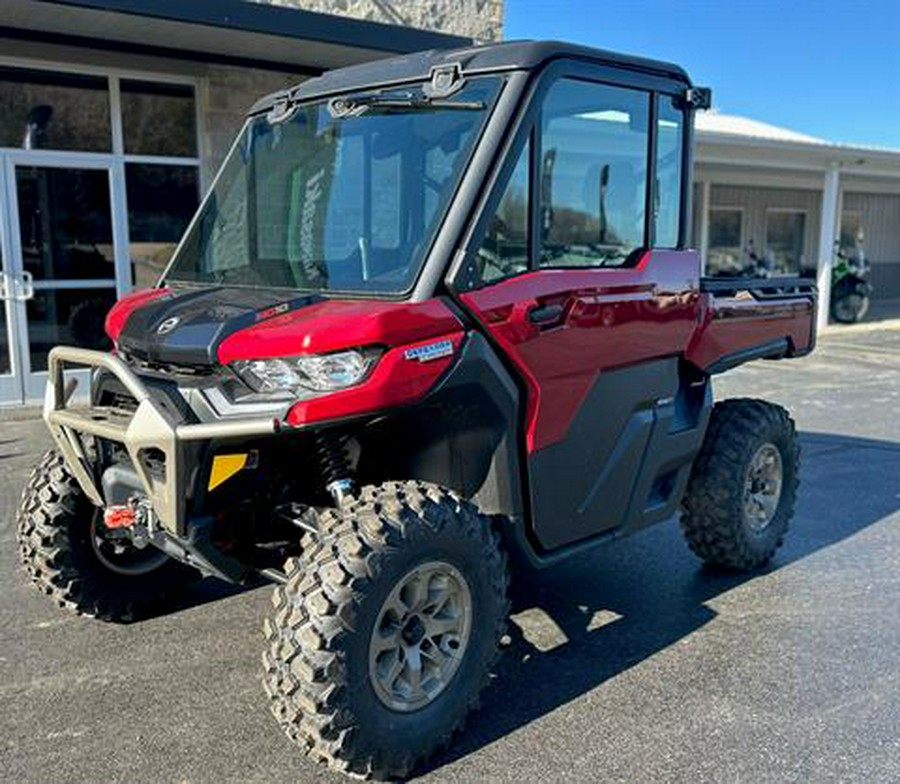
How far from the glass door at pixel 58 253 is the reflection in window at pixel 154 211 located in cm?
26

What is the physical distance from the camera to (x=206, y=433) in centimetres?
276

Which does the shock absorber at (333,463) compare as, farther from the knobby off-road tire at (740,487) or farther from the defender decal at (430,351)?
the knobby off-road tire at (740,487)

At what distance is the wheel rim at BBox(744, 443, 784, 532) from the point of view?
4.82 m

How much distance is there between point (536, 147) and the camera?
3.26m

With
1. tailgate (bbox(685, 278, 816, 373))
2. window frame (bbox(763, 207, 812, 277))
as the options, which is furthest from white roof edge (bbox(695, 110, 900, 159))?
tailgate (bbox(685, 278, 816, 373))

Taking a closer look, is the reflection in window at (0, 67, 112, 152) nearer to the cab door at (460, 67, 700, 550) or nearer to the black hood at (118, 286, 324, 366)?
the black hood at (118, 286, 324, 366)

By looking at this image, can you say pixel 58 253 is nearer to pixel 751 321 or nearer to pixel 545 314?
pixel 751 321

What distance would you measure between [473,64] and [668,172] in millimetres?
1137

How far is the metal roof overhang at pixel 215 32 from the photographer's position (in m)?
7.80

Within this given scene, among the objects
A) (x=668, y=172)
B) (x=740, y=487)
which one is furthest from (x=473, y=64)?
(x=740, y=487)

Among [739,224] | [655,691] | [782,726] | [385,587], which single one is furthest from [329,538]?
[739,224]

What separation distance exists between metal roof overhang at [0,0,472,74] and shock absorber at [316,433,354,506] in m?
5.99

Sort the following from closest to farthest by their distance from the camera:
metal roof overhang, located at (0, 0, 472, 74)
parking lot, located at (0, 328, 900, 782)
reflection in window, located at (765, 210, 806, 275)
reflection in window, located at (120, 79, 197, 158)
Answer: parking lot, located at (0, 328, 900, 782) < metal roof overhang, located at (0, 0, 472, 74) < reflection in window, located at (120, 79, 197, 158) < reflection in window, located at (765, 210, 806, 275)

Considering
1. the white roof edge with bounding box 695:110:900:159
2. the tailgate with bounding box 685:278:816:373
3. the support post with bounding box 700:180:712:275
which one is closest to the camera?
the tailgate with bounding box 685:278:816:373
